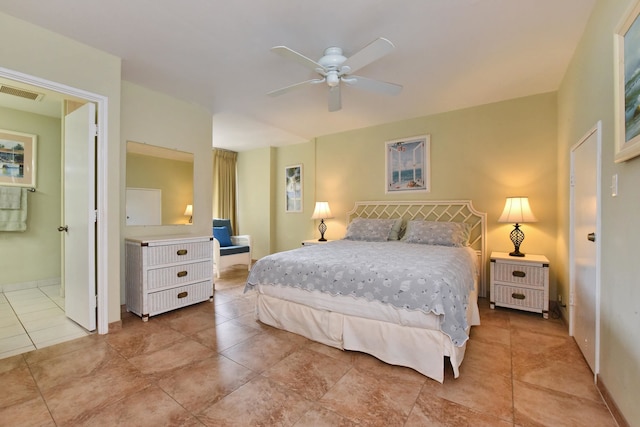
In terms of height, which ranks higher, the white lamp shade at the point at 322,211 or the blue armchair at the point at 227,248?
the white lamp shade at the point at 322,211

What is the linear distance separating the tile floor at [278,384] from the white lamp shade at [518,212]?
1.16 meters

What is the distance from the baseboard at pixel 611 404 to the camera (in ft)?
4.65

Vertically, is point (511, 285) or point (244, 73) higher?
point (244, 73)

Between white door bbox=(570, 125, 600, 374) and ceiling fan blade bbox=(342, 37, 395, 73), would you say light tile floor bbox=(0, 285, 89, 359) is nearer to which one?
ceiling fan blade bbox=(342, 37, 395, 73)

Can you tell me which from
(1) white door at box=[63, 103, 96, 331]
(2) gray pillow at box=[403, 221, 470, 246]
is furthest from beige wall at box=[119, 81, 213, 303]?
(2) gray pillow at box=[403, 221, 470, 246]

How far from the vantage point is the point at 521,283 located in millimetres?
3025

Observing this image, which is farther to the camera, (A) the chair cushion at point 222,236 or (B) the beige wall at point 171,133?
(A) the chair cushion at point 222,236

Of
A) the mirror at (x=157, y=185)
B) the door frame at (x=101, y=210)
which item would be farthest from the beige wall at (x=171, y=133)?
the door frame at (x=101, y=210)

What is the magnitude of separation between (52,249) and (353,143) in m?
4.90

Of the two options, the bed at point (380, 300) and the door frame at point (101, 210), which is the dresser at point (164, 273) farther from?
the bed at point (380, 300)

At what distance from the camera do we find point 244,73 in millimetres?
2826

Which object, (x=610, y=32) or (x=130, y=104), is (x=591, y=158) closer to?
(x=610, y=32)

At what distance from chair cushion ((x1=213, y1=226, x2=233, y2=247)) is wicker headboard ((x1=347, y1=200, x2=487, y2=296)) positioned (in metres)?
2.37

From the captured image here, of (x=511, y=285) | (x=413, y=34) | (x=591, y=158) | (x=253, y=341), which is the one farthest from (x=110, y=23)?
(x=511, y=285)
